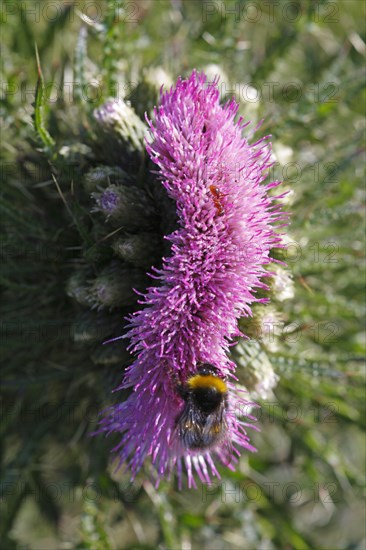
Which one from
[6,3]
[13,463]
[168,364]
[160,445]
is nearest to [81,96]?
[6,3]

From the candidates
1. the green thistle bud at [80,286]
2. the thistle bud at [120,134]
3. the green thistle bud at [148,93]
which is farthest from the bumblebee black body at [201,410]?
the green thistle bud at [148,93]

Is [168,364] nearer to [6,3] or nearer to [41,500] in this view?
[41,500]

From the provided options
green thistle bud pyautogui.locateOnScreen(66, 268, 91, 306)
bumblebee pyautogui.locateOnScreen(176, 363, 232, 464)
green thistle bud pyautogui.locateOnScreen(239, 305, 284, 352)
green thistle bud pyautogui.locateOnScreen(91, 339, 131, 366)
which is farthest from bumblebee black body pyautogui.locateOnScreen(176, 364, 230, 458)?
green thistle bud pyautogui.locateOnScreen(66, 268, 91, 306)

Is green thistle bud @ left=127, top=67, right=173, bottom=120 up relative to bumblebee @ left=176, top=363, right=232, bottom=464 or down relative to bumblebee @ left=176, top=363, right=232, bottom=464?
up

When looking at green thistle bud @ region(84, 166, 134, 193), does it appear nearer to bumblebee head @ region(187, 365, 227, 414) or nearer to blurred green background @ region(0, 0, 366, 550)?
blurred green background @ region(0, 0, 366, 550)

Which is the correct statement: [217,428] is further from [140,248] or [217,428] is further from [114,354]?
[140,248]
